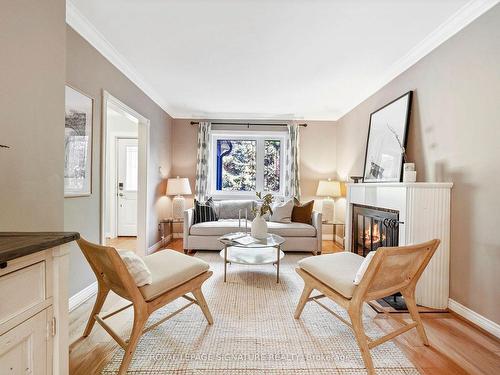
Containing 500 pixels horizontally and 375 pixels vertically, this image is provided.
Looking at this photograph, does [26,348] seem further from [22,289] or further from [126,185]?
[126,185]

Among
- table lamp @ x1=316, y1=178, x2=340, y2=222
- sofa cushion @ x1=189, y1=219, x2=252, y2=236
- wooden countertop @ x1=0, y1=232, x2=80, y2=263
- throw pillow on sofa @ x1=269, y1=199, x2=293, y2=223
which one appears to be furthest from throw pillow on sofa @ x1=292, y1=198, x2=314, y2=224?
wooden countertop @ x1=0, y1=232, x2=80, y2=263

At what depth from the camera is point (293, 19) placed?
212 centimetres

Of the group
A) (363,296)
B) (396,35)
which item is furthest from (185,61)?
(363,296)

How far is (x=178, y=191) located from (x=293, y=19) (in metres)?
3.21

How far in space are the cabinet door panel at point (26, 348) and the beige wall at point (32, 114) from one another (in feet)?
1.48

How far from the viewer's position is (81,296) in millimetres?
2273

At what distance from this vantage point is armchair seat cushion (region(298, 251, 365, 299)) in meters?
1.63

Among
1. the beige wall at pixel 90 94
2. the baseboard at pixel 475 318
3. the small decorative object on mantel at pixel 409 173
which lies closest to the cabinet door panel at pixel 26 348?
the beige wall at pixel 90 94

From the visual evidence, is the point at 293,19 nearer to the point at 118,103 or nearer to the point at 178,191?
the point at 118,103

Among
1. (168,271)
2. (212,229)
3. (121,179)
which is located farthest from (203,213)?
(168,271)

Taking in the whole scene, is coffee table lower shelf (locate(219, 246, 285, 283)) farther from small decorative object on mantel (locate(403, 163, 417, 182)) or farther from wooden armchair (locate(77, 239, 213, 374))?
small decorative object on mantel (locate(403, 163, 417, 182))

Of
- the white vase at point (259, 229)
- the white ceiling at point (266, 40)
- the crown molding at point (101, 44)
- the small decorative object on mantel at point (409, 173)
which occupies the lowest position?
the white vase at point (259, 229)

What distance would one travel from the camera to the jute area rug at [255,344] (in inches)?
59.2

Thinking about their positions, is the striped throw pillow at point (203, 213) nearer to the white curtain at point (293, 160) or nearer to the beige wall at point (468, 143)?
the white curtain at point (293, 160)
